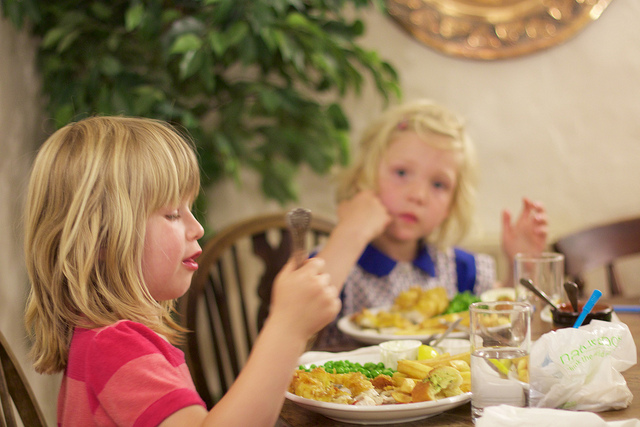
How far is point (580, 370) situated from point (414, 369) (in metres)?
0.18

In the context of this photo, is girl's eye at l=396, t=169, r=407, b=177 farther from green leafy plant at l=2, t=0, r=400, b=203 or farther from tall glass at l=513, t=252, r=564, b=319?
tall glass at l=513, t=252, r=564, b=319

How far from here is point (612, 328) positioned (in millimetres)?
709

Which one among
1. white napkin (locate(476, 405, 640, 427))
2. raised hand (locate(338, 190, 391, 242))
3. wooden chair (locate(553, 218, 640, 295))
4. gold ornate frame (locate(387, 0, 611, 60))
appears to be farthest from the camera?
gold ornate frame (locate(387, 0, 611, 60))

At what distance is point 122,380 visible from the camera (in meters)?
0.65

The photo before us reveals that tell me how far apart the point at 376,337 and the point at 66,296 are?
0.51 m

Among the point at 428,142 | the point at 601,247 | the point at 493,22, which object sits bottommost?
the point at 601,247

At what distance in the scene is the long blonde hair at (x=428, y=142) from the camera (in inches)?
63.1

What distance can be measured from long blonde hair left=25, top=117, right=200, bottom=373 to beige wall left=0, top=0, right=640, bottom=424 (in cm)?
140

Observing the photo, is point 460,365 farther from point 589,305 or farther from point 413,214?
point 413,214

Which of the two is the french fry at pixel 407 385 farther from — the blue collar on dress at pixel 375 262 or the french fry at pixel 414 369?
the blue collar on dress at pixel 375 262

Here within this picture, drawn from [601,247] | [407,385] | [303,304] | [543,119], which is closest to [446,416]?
[407,385]

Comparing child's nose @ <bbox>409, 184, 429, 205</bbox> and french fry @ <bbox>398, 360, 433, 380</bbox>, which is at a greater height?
child's nose @ <bbox>409, 184, 429, 205</bbox>

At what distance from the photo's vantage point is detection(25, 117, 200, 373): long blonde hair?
724 millimetres

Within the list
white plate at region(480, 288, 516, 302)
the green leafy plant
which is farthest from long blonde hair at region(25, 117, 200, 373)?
the green leafy plant
